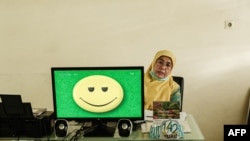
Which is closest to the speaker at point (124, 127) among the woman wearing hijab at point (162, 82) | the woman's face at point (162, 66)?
the woman wearing hijab at point (162, 82)

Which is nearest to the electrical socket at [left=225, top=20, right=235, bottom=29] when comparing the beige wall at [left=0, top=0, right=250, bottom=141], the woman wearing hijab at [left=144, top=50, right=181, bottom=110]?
the beige wall at [left=0, top=0, right=250, bottom=141]

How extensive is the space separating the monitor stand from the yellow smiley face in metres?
0.12

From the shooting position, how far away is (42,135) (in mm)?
1712

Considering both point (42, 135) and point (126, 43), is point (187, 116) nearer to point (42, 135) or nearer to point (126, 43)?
point (42, 135)

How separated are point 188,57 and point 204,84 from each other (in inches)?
13.0

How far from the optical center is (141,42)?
3207 millimetres

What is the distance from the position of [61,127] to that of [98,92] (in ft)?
0.91

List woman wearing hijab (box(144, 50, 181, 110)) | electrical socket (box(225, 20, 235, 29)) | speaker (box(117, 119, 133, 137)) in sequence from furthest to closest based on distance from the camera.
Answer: electrical socket (box(225, 20, 235, 29))
woman wearing hijab (box(144, 50, 181, 110))
speaker (box(117, 119, 133, 137))

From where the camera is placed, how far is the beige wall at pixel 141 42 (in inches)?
124

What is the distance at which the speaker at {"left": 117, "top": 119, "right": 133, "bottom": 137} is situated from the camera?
5.56 ft

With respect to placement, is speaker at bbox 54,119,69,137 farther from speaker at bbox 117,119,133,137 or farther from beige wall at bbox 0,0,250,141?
beige wall at bbox 0,0,250,141

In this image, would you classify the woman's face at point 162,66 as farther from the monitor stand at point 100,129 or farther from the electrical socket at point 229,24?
the electrical socket at point 229,24

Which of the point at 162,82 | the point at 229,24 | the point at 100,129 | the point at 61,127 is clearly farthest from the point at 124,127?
the point at 229,24

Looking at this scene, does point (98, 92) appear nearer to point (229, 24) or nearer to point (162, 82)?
point (162, 82)
